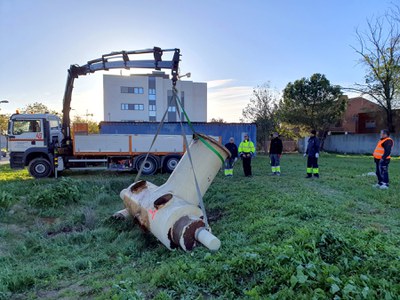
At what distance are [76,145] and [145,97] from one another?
33.5 meters

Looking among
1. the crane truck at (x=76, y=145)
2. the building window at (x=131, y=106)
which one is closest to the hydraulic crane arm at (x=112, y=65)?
the crane truck at (x=76, y=145)

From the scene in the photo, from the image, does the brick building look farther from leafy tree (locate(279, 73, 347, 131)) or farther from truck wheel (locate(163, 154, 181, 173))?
truck wheel (locate(163, 154, 181, 173))

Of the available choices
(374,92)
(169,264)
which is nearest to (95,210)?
(169,264)

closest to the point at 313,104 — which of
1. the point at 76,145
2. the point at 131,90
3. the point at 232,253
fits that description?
the point at 76,145

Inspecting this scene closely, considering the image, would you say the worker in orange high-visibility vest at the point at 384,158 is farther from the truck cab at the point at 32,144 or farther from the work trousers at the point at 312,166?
the truck cab at the point at 32,144

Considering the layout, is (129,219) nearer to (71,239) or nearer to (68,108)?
(71,239)

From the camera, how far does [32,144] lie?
12.0 metres

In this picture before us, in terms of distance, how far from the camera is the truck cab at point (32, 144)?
11953mm

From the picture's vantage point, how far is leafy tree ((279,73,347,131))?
30.2 metres

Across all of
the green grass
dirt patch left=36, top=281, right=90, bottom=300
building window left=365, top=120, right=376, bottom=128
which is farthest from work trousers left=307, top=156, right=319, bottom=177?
building window left=365, top=120, right=376, bottom=128

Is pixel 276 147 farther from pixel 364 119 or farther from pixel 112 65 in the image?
pixel 364 119

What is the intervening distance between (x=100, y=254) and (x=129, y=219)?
1323 millimetres

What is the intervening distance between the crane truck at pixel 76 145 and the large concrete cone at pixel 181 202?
Answer: 6.21 meters

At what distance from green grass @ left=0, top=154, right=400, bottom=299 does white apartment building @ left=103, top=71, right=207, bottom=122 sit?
36.2 meters
